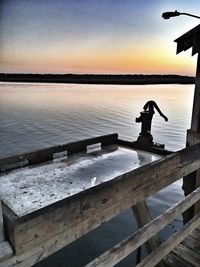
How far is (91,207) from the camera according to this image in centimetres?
183

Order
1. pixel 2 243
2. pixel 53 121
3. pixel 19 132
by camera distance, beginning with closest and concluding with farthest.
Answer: pixel 2 243 < pixel 19 132 < pixel 53 121

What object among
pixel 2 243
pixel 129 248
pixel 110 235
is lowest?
pixel 110 235

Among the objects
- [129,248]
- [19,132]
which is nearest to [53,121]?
[19,132]

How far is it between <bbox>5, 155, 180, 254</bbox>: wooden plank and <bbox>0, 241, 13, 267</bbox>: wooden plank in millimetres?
40

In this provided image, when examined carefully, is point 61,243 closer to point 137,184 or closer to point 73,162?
point 137,184

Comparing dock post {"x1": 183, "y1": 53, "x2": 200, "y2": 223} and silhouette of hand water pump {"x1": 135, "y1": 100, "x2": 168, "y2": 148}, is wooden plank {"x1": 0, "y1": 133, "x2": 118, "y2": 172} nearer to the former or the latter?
silhouette of hand water pump {"x1": 135, "y1": 100, "x2": 168, "y2": 148}

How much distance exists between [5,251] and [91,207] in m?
0.64

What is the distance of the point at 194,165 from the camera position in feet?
10.1

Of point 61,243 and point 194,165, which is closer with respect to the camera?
point 61,243

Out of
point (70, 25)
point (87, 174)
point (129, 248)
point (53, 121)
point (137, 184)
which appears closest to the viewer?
point (137, 184)

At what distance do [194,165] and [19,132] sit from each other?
60.0 ft

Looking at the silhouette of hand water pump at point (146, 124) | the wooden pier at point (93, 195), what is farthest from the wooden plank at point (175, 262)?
the silhouette of hand water pump at point (146, 124)

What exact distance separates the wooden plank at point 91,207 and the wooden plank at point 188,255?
8.00 feet

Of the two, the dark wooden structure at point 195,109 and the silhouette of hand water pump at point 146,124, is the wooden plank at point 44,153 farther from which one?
the dark wooden structure at point 195,109
